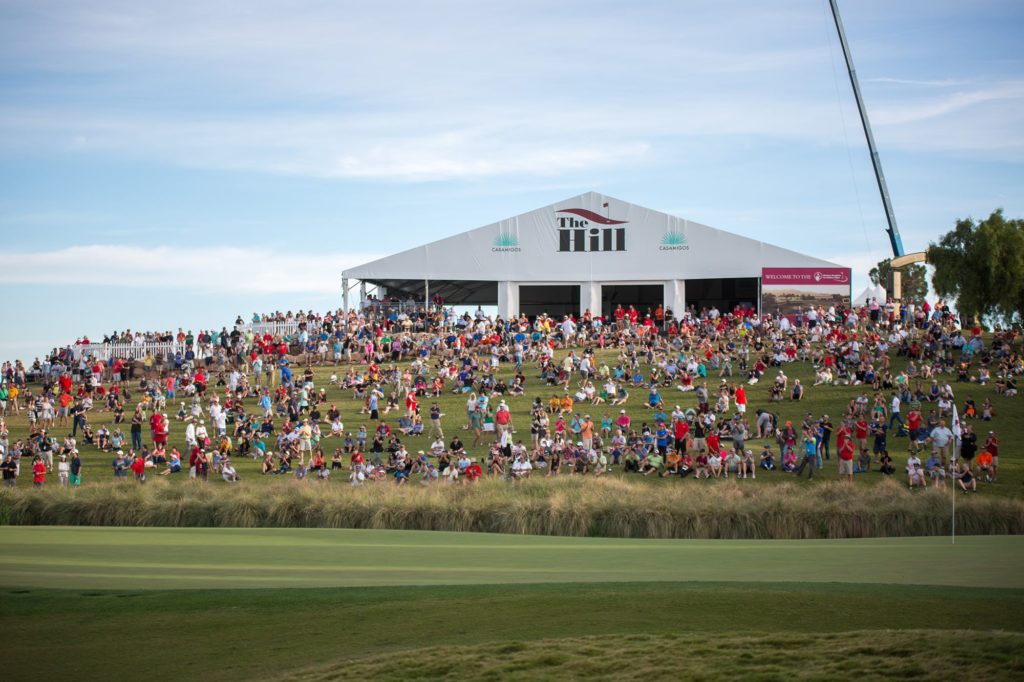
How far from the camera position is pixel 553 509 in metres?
20.5

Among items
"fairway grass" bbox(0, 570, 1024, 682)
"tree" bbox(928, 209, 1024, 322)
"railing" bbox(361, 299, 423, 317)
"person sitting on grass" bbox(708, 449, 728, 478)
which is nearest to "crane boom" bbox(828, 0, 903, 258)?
"tree" bbox(928, 209, 1024, 322)

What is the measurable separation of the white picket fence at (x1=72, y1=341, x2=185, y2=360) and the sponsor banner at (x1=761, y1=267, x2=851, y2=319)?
83.0 feet

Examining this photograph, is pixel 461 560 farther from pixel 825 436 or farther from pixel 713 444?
pixel 825 436

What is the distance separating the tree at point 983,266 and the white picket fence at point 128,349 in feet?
108

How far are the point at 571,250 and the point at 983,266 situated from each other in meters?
18.1

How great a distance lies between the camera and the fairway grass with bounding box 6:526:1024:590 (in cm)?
1299

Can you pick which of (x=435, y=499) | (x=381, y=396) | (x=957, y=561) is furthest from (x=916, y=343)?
(x=957, y=561)

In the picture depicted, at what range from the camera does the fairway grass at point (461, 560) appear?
42.6ft

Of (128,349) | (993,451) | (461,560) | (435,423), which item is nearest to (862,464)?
(993,451)

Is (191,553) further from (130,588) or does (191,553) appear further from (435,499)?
(435,499)

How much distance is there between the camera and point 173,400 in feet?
126

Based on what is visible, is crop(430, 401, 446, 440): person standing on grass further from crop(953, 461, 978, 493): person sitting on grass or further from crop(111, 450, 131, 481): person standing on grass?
crop(953, 461, 978, 493): person sitting on grass

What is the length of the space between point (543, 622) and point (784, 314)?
3836 centimetres

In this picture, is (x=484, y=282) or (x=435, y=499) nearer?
(x=435, y=499)
